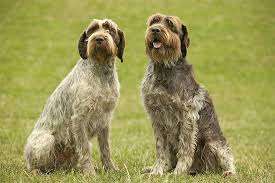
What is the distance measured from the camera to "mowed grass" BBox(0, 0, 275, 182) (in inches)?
691

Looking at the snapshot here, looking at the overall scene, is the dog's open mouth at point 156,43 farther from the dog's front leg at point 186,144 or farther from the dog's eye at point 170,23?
the dog's front leg at point 186,144

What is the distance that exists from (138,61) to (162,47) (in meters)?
21.9

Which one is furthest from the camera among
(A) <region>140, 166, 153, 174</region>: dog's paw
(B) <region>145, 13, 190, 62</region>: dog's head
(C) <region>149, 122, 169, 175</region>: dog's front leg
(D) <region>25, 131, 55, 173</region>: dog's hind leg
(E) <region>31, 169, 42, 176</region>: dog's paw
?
(A) <region>140, 166, 153, 174</region>: dog's paw

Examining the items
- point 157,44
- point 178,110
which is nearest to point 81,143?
point 178,110

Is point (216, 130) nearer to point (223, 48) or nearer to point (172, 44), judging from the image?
point (172, 44)

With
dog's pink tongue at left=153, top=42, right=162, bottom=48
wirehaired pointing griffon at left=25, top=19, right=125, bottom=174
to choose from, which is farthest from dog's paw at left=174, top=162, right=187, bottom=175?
dog's pink tongue at left=153, top=42, right=162, bottom=48

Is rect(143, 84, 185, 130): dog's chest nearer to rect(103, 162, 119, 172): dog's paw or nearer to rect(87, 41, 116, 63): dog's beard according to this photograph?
rect(87, 41, 116, 63): dog's beard

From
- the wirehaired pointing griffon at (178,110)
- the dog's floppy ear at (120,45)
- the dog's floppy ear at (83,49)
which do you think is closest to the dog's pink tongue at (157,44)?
the wirehaired pointing griffon at (178,110)

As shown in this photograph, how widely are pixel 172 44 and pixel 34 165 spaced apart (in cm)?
266

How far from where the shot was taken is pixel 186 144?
29.2 ft

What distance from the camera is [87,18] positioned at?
34.3 metres

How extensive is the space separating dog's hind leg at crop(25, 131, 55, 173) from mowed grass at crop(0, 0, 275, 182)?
2586 mm

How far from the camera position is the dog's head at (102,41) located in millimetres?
8852

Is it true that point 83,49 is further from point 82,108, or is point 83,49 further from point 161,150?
point 161,150
